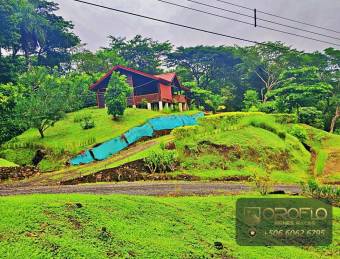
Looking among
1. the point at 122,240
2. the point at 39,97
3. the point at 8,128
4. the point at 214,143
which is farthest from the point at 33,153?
the point at 122,240

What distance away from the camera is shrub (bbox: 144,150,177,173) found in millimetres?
22062

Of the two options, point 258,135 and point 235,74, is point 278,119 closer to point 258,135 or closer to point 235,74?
point 258,135

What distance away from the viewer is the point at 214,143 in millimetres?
25266

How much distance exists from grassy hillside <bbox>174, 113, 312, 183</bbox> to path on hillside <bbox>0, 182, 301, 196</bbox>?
254 centimetres

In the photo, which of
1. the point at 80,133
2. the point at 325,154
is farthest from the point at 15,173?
the point at 325,154

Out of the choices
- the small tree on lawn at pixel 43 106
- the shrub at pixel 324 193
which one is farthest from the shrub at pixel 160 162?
the small tree on lawn at pixel 43 106

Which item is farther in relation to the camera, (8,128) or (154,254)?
(8,128)

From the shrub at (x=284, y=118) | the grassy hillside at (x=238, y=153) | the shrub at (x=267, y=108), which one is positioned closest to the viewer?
the grassy hillside at (x=238, y=153)

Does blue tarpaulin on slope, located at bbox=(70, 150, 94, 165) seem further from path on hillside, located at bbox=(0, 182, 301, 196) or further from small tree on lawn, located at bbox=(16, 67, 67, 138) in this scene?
path on hillside, located at bbox=(0, 182, 301, 196)

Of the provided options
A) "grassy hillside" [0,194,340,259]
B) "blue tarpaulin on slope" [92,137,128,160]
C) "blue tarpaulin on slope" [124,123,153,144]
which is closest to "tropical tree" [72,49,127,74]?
"blue tarpaulin on slope" [124,123,153,144]

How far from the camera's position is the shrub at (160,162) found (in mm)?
22062

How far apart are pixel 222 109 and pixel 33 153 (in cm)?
3309

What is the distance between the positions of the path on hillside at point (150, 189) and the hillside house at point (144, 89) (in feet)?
86.2

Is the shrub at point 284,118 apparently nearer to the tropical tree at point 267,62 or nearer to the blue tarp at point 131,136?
the blue tarp at point 131,136
